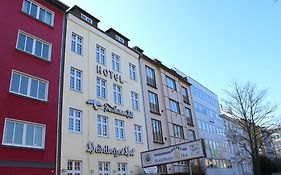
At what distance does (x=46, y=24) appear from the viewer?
21.2 meters

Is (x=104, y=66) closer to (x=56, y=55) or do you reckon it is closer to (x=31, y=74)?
(x=56, y=55)

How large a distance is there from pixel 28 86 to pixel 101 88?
7.71 metres

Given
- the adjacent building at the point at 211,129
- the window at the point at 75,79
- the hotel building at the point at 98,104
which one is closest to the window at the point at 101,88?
the hotel building at the point at 98,104

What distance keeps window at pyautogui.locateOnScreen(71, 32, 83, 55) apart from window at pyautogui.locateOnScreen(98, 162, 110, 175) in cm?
971

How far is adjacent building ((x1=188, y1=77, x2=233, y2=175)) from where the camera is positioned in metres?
45.2

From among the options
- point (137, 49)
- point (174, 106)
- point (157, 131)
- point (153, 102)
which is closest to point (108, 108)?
point (157, 131)

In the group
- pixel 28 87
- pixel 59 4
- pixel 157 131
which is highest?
pixel 59 4

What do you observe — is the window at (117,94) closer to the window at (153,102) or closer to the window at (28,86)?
the window at (153,102)

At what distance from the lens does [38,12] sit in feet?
69.1

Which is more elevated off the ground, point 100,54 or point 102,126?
point 100,54

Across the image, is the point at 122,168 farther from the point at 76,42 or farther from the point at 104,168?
the point at 76,42

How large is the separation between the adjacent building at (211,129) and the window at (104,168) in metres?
24.1

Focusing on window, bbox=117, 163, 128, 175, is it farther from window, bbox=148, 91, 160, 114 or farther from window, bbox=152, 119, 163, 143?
window, bbox=148, 91, 160, 114

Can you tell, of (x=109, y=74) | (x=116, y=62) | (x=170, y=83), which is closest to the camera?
(x=109, y=74)
